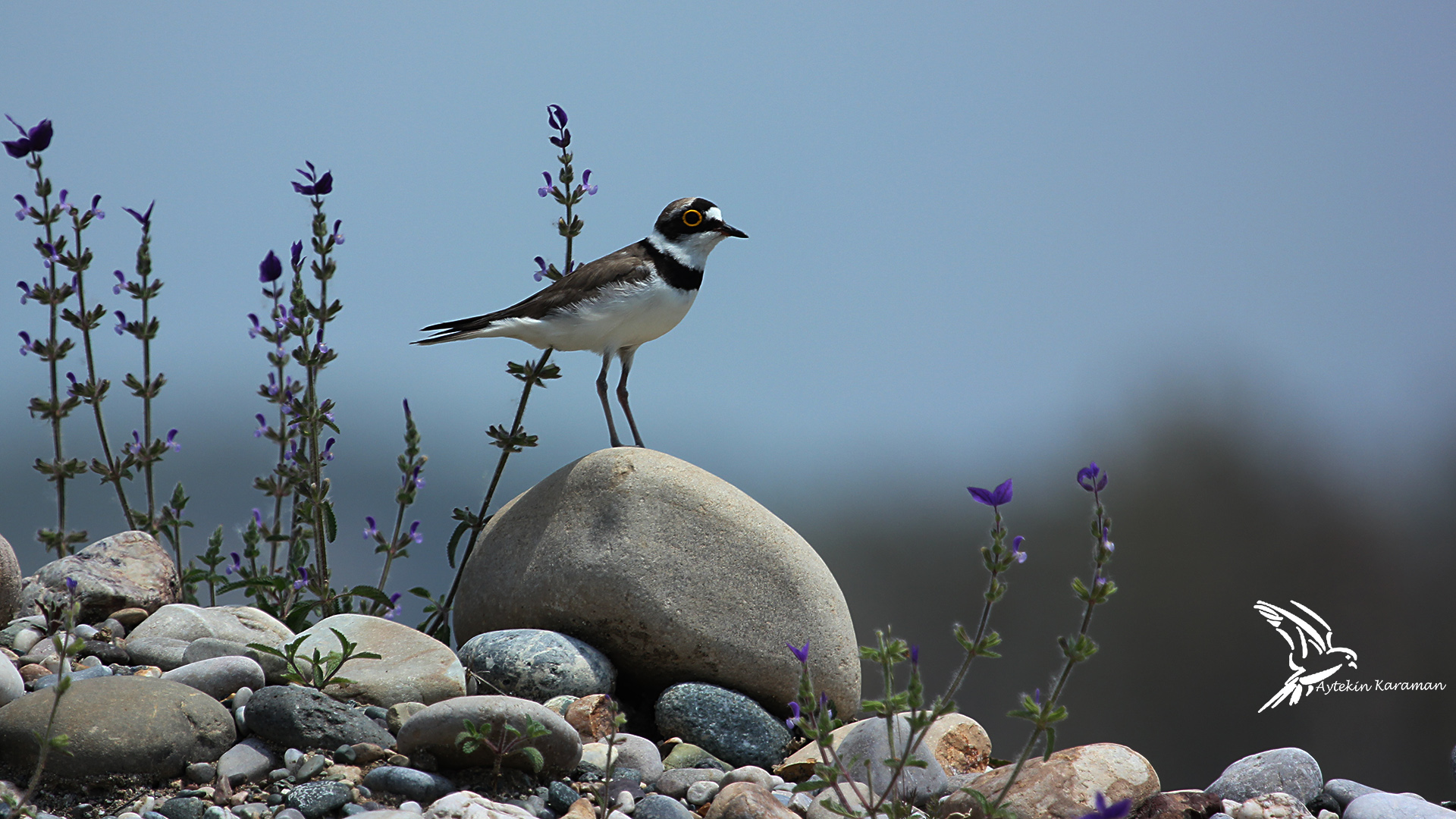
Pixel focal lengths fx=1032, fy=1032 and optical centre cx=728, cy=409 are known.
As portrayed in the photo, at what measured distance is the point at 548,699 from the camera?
18.9 ft

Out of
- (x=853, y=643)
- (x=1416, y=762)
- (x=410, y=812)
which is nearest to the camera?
(x=410, y=812)

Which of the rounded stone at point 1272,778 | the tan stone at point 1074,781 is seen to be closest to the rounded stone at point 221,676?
the tan stone at point 1074,781

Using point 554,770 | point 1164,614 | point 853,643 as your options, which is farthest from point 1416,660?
point 554,770

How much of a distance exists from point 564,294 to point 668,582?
2.07m

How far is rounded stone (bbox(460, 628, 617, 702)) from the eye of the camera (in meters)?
5.79

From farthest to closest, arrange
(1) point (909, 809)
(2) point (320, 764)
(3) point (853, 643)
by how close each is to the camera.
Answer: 1. (3) point (853, 643)
2. (2) point (320, 764)
3. (1) point (909, 809)

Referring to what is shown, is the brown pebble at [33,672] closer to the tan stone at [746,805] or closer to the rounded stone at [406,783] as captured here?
the rounded stone at [406,783]

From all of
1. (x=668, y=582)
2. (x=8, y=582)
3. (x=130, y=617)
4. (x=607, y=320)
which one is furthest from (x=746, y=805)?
(x=8, y=582)

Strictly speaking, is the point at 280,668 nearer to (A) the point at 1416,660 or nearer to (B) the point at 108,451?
(B) the point at 108,451

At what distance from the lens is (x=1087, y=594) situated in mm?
3309

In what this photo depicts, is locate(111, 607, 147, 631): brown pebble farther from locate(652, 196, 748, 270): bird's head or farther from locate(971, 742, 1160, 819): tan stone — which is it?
locate(971, 742, 1160, 819): tan stone

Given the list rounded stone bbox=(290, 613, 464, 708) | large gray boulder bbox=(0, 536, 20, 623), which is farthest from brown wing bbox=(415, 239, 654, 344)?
large gray boulder bbox=(0, 536, 20, 623)

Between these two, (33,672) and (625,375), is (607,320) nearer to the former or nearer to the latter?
(625,375)

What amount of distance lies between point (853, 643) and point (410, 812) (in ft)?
11.7
